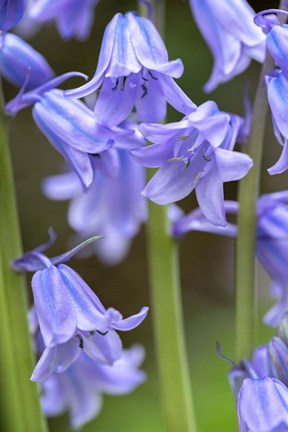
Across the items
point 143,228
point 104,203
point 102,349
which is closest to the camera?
point 102,349

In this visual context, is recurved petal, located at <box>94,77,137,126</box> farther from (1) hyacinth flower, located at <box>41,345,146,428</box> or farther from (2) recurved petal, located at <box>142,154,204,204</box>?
(1) hyacinth flower, located at <box>41,345,146,428</box>

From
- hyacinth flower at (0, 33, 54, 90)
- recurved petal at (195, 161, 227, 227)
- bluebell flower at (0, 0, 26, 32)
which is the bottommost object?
recurved petal at (195, 161, 227, 227)

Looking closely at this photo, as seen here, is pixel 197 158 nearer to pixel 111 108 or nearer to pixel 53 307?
pixel 111 108

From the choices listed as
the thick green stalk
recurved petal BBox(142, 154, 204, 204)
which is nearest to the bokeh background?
the thick green stalk

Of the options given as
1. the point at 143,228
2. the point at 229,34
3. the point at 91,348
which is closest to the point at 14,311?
the point at 91,348

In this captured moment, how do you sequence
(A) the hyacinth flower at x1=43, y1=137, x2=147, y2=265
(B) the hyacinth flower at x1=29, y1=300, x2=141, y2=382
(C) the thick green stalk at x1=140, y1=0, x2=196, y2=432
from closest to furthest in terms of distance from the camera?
(B) the hyacinth flower at x1=29, y1=300, x2=141, y2=382 → (C) the thick green stalk at x1=140, y1=0, x2=196, y2=432 → (A) the hyacinth flower at x1=43, y1=137, x2=147, y2=265

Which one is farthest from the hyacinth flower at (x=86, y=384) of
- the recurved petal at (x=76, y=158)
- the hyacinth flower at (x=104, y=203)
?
the recurved petal at (x=76, y=158)

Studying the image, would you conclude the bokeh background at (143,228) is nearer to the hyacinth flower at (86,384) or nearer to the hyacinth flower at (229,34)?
the hyacinth flower at (86,384)
